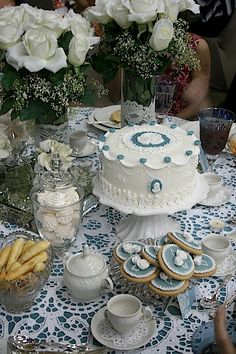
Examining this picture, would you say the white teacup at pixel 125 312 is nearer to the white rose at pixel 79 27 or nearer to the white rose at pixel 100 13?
the white rose at pixel 79 27

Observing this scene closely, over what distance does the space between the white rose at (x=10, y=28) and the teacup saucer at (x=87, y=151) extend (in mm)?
504

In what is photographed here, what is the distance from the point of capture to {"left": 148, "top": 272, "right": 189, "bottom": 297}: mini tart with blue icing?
120 cm

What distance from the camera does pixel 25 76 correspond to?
5.10 feet

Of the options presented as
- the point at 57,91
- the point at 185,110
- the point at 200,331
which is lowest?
the point at 185,110

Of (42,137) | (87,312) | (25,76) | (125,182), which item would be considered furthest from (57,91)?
(87,312)

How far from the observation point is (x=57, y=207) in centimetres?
143

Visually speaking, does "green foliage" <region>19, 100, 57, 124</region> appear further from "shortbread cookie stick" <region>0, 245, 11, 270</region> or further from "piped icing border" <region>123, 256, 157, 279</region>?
"piped icing border" <region>123, 256, 157, 279</region>

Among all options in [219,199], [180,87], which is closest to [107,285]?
[219,199]

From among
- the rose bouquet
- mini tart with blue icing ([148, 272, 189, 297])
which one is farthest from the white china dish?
mini tart with blue icing ([148, 272, 189, 297])

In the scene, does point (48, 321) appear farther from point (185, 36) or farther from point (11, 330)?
point (185, 36)

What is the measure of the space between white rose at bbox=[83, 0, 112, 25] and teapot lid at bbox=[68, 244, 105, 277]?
790 millimetres

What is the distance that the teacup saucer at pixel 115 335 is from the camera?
115cm

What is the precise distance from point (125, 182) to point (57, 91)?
0.33 meters

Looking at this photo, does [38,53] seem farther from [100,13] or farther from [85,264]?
[85,264]
